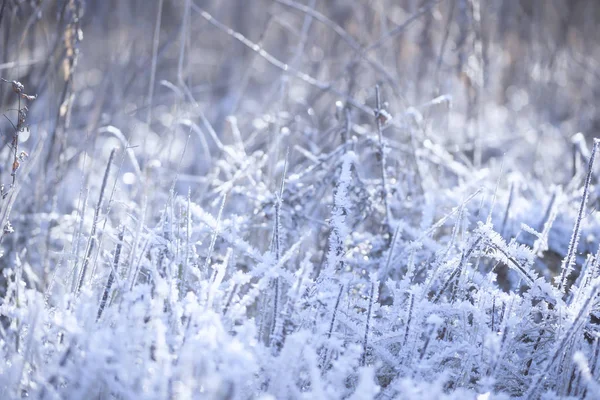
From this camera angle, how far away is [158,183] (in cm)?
193

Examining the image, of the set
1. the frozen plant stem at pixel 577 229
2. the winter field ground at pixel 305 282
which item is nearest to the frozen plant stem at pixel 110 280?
the winter field ground at pixel 305 282

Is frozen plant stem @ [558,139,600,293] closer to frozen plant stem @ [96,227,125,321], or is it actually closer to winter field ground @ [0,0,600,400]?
winter field ground @ [0,0,600,400]

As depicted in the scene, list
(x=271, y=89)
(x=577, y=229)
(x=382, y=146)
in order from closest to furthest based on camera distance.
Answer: (x=577, y=229)
(x=382, y=146)
(x=271, y=89)

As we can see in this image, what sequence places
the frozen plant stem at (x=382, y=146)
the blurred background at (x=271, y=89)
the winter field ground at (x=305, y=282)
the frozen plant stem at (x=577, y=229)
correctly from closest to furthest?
the winter field ground at (x=305, y=282) < the frozen plant stem at (x=577, y=229) < the frozen plant stem at (x=382, y=146) < the blurred background at (x=271, y=89)

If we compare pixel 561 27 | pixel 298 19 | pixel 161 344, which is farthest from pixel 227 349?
pixel 298 19

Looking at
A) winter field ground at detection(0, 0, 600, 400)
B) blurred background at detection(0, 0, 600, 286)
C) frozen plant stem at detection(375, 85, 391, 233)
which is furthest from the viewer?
blurred background at detection(0, 0, 600, 286)

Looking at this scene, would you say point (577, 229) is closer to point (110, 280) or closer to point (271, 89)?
point (110, 280)

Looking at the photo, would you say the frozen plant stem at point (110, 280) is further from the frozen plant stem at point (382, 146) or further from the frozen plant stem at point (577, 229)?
the frozen plant stem at point (577, 229)

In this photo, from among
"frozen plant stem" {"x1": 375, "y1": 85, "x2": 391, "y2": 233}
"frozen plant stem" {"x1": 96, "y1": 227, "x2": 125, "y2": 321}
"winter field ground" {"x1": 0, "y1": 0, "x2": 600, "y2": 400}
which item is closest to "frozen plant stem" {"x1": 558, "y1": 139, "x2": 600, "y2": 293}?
"winter field ground" {"x1": 0, "y1": 0, "x2": 600, "y2": 400}

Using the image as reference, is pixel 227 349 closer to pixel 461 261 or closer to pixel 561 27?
pixel 461 261

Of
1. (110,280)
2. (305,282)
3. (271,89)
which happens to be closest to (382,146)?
(305,282)

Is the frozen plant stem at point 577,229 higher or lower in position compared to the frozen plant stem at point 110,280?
higher

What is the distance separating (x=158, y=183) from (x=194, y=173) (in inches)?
60.4

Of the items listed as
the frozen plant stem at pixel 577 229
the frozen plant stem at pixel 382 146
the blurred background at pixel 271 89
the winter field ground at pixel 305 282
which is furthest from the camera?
the blurred background at pixel 271 89
